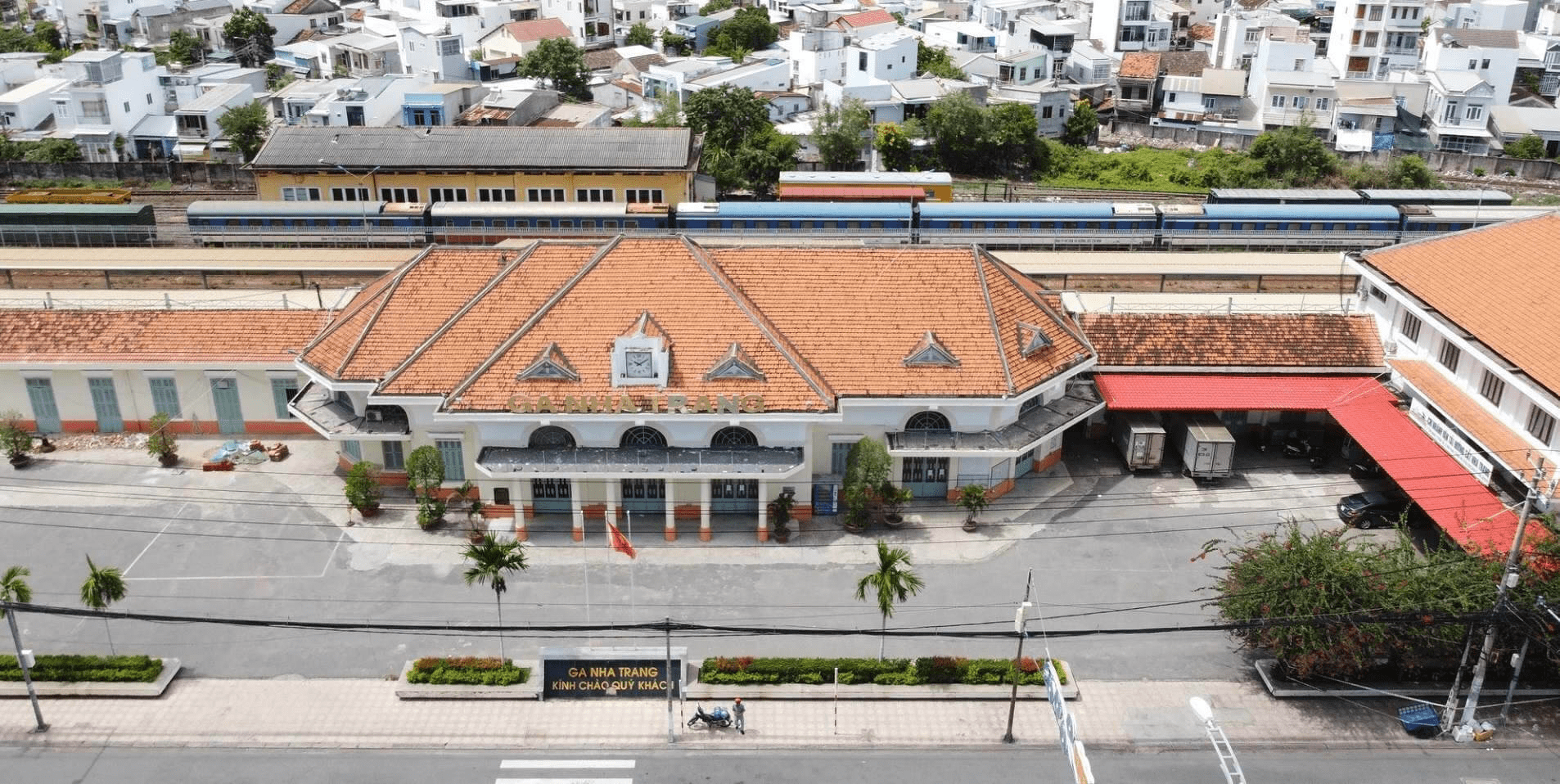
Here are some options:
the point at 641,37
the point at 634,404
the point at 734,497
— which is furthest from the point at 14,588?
the point at 641,37

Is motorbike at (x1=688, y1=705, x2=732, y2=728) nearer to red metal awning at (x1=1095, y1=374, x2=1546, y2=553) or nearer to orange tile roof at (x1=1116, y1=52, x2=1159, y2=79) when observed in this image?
red metal awning at (x1=1095, y1=374, x2=1546, y2=553)

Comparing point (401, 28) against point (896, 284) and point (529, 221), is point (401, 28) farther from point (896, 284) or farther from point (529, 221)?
point (896, 284)

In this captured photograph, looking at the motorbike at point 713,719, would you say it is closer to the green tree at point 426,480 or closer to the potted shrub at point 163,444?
the green tree at point 426,480

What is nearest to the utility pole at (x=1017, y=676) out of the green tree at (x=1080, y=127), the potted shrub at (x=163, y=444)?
the potted shrub at (x=163, y=444)

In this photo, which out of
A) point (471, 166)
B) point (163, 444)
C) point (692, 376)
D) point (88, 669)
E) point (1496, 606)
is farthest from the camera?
point (471, 166)

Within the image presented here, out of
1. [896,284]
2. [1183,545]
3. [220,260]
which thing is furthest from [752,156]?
[1183,545]

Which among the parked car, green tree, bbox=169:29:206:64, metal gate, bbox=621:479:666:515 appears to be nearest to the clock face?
metal gate, bbox=621:479:666:515

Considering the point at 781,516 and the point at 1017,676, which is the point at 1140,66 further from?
the point at 1017,676
